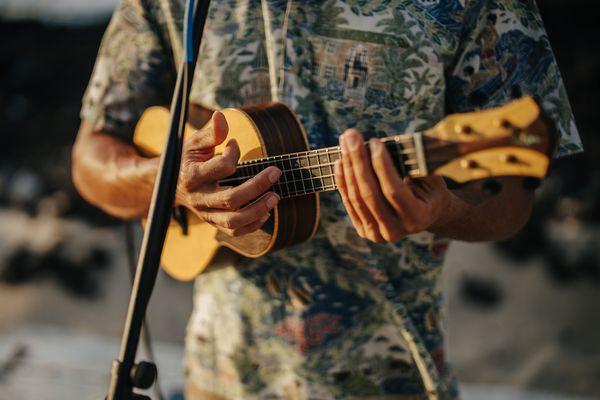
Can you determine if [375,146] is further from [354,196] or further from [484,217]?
[484,217]

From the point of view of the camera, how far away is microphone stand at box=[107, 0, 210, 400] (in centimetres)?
97

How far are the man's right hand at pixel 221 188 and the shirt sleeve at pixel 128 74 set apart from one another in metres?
0.36

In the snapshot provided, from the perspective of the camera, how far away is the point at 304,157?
3.93 feet

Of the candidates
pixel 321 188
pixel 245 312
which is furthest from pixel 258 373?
pixel 321 188

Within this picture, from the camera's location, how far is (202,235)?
1490 millimetres

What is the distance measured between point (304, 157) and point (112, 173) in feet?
1.86

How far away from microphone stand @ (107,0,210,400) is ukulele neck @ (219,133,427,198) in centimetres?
27

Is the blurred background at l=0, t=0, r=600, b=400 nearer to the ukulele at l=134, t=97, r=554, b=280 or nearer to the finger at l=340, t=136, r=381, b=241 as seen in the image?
the ukulele at l=134, t=97, r=554, b=280

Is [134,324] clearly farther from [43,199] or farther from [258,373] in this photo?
[43,199]

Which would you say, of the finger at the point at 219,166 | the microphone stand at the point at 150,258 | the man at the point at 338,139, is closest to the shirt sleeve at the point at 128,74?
the man at the point at 338,139

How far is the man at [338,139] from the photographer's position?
52.4 inches

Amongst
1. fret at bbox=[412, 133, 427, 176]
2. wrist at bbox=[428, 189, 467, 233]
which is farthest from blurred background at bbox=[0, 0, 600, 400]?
fret at bbox=[412, 133, 427, 176]

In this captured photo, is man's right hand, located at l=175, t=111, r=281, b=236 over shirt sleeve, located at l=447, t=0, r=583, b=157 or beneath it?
beneath

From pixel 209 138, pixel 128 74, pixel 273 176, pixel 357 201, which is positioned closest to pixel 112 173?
pixel 128 74
